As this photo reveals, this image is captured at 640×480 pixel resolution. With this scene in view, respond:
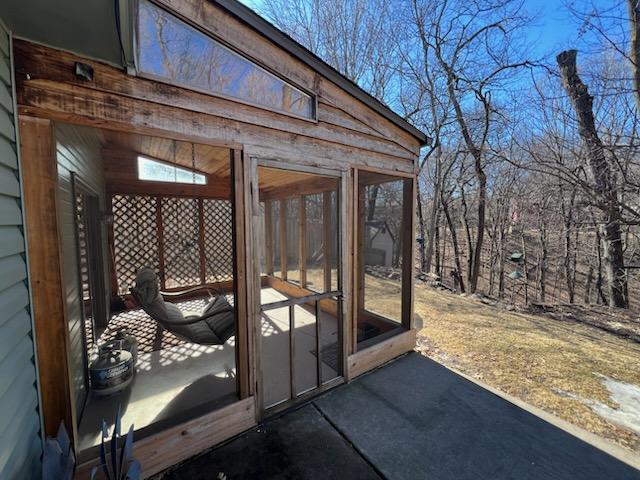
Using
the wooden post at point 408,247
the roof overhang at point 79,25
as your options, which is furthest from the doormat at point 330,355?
the roof overhang at point 79,25

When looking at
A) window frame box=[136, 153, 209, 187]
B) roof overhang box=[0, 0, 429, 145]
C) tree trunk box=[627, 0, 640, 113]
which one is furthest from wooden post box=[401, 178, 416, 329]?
tree trunk box=[627, 0, 640, 113]

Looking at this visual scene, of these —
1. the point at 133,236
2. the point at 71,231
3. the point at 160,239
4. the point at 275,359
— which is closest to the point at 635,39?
the point at 275,359

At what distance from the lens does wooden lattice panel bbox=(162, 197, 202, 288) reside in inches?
195

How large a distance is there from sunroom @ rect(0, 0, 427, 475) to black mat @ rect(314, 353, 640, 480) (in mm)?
360

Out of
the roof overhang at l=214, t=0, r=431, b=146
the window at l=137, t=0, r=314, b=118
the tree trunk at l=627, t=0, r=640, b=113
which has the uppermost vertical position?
the tree trunk at l=627, t=0, r=640, b=113

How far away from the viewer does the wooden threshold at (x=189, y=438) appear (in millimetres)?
1615

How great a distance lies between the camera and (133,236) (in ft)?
15.1

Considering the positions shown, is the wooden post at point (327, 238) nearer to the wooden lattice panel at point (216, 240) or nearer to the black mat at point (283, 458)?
the black mat at point (283, 458)

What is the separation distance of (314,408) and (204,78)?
250cm

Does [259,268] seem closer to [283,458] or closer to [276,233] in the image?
[283,458]

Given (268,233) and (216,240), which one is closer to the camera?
(268,233)

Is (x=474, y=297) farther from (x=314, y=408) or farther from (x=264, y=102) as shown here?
(x=264, y=102)

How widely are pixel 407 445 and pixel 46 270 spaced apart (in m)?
2.33

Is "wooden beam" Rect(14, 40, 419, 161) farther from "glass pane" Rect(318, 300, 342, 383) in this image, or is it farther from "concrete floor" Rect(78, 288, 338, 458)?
"concrete floor" Rect(78, 288, 338, 458)
